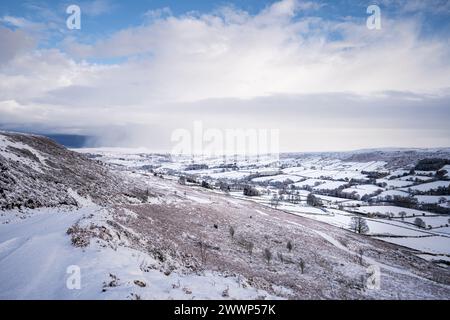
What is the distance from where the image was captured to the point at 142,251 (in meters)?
17.2

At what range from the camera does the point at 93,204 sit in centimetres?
3089

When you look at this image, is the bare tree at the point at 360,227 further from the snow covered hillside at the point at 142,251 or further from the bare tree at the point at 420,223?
the bare tree at the point at 420,223

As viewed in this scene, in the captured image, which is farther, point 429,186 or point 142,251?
point 429,186

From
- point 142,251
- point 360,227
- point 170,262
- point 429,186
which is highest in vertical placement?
point 142,251

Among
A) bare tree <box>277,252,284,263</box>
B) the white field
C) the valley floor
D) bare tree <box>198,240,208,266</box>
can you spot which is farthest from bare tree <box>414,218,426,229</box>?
bare tree <box>198,240,208,266</box>

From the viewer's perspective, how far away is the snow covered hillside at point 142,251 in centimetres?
1150

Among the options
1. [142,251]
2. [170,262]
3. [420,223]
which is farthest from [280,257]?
[420,223]

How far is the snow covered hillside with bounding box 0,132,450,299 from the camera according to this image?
453 inches

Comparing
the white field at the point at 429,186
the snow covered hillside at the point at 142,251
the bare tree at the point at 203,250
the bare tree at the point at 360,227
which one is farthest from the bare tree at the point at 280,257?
the white field at the point at 429,186

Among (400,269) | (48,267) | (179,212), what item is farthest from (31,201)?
(400,269)

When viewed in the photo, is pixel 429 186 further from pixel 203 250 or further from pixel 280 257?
pixel 203 250

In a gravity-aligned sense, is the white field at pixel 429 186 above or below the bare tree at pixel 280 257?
below

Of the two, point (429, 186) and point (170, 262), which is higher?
point (170, 262)
